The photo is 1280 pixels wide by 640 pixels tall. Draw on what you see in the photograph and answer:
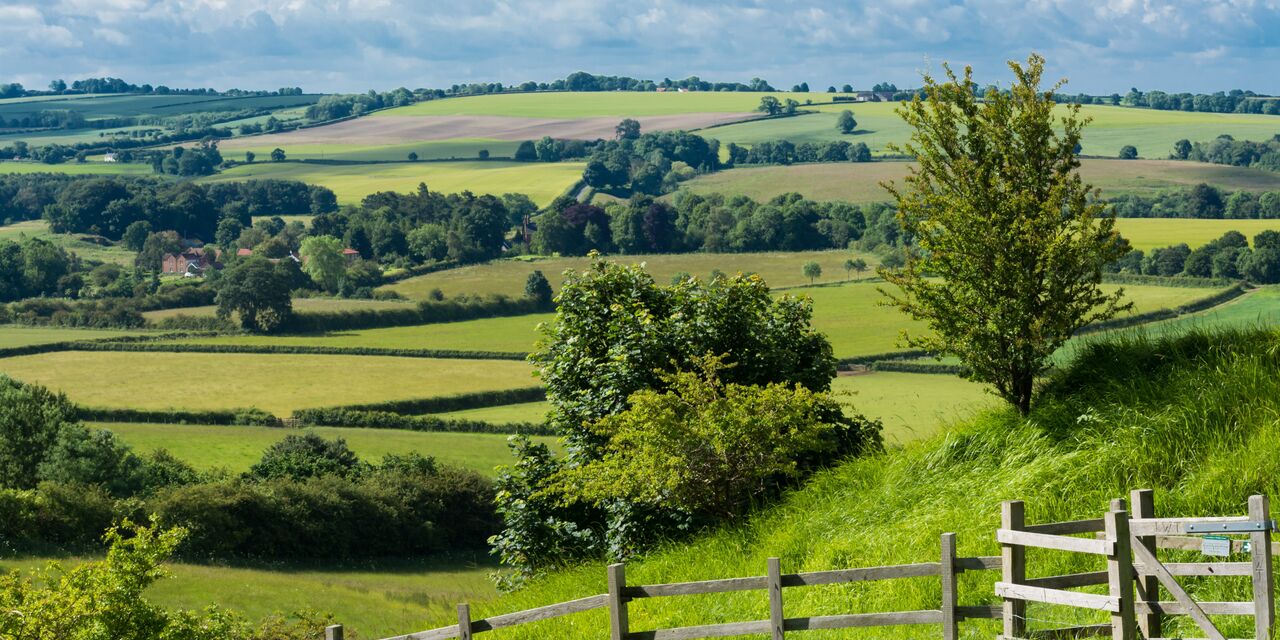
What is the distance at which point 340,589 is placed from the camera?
6250cm

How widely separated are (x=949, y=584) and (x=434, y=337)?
11259cm

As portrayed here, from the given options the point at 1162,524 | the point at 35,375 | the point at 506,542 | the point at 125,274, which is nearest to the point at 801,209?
the point at 125,274

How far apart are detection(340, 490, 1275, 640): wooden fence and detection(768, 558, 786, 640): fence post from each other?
0.04 ft

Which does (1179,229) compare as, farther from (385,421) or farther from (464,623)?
(464,623)

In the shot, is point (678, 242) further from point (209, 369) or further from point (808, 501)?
point (808, 501)

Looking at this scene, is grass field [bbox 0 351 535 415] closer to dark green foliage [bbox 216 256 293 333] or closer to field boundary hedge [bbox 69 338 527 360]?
field boundary hedge [bbox 69 338 527 360]

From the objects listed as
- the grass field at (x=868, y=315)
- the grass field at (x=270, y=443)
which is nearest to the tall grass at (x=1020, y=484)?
the grass field at (x=270, y=443)

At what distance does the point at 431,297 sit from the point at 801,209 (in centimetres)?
5446

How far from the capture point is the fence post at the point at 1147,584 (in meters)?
14.0

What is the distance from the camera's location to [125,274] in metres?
176

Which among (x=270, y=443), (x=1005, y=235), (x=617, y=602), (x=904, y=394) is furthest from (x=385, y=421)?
(x=617, y=602)

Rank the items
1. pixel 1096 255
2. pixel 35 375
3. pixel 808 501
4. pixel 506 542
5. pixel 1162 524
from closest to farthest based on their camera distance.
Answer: pixel 1162 524, pixel 1096 255, pixel 808 501, pixel 506 542, pixel 35 375

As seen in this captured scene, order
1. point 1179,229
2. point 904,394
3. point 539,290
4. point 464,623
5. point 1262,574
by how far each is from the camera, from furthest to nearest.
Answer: point 1179,229, point 539,290, point 904,394, point 464,623, point 1262,574

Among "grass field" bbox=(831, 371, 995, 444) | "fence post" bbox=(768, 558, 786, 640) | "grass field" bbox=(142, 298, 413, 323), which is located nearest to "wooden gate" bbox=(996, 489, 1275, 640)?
"fence post" bbox=(768, 558, 786, 640)
